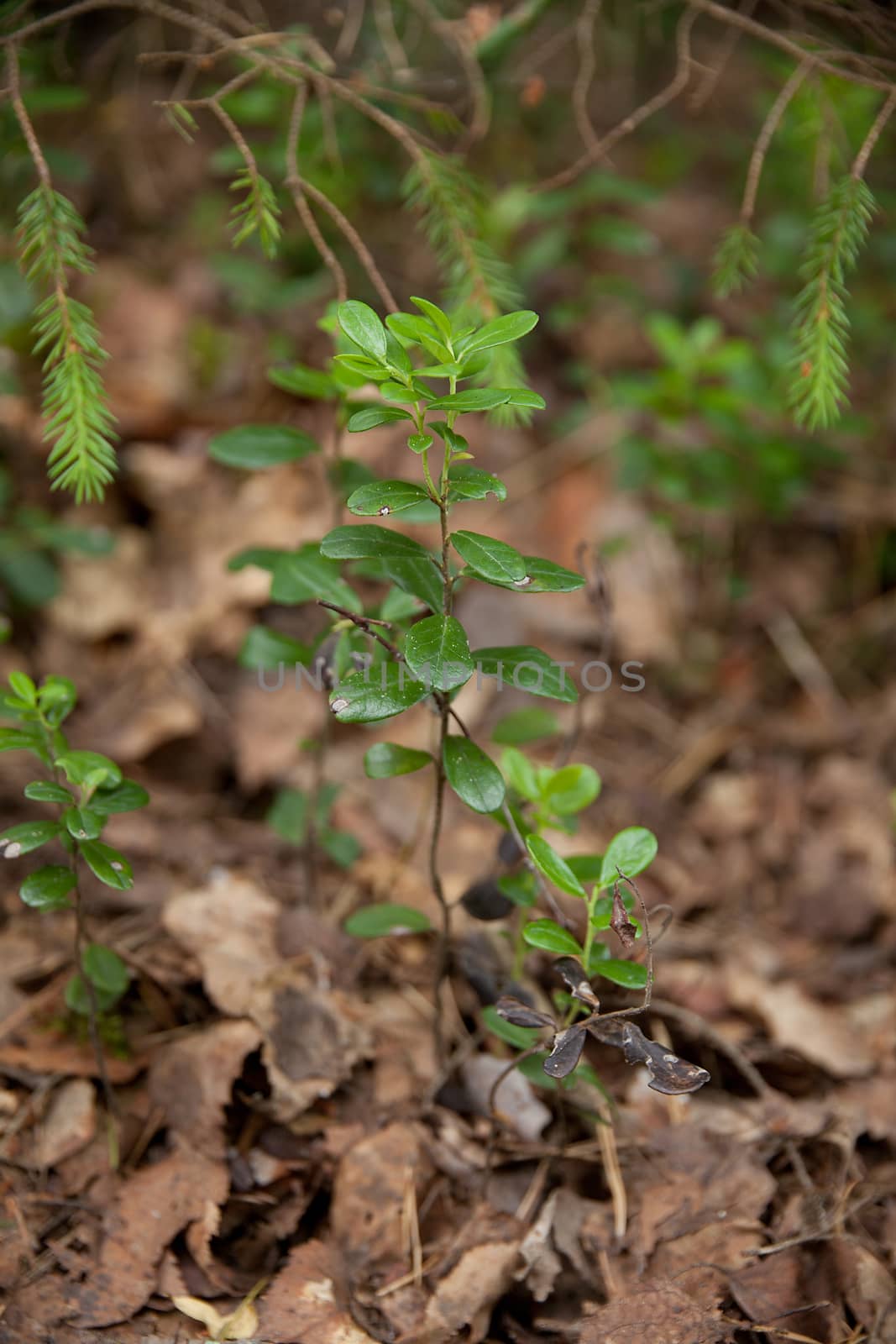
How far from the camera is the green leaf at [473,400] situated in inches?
48.9

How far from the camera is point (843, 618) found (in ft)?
10.5

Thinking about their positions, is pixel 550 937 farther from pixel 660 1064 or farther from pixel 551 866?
pixel 660 1064

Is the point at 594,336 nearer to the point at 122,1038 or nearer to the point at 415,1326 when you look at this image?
the point at 122,1038

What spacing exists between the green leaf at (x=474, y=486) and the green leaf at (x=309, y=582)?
1.16ft

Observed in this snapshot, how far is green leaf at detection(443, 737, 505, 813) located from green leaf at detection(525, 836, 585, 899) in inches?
3.3

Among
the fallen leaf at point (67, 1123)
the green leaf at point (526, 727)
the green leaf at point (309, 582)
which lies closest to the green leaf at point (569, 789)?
the green leaf at point (526, 727)

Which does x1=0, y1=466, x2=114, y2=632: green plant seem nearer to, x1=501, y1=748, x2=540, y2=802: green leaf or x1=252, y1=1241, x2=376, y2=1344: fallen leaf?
x1=501, y1=748, x2=540, y2=802: green leaf

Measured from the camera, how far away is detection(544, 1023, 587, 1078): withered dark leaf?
1.30 metres

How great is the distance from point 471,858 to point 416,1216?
0.86 meters

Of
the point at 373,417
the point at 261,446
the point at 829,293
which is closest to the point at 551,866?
the point at 373,417

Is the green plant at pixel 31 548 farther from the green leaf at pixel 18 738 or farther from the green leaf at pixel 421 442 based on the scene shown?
the green leaf at pixel 421 442

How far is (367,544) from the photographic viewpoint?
4.61 feet

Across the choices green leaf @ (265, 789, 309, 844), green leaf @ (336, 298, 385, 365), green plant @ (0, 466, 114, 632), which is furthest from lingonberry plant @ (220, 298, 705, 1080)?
green plant @ (0, 466, 114, 632)

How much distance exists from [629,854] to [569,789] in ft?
0.69
